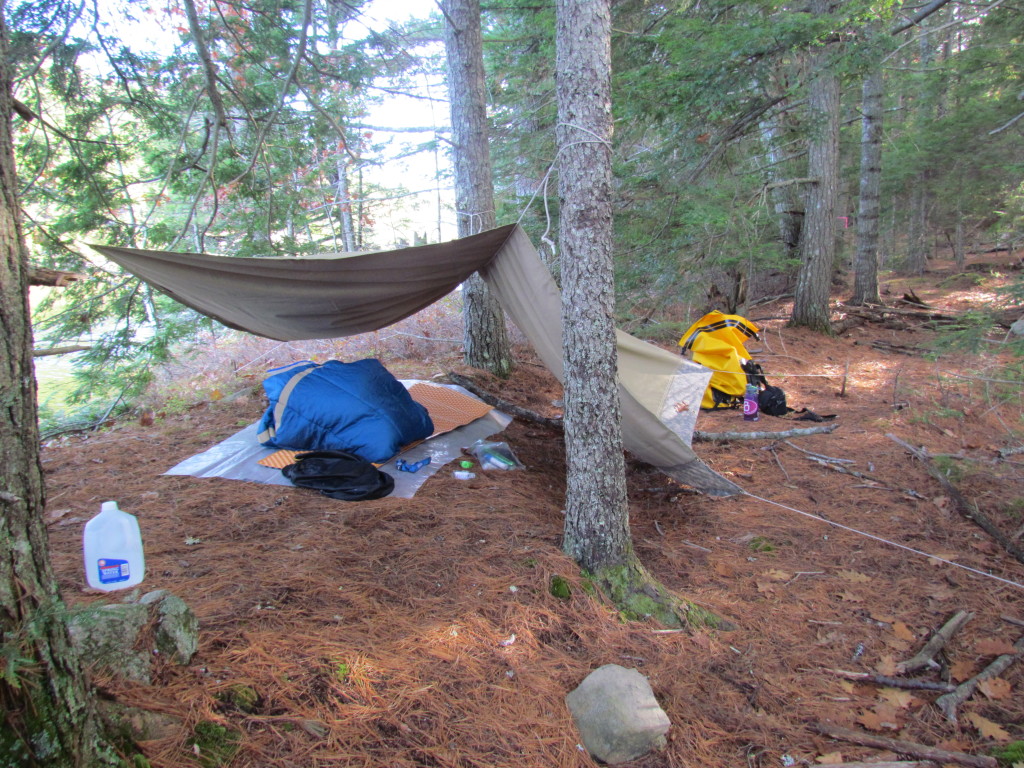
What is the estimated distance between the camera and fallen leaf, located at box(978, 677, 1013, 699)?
73.2 inches

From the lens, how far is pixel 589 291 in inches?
87.4

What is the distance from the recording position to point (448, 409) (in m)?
4.26

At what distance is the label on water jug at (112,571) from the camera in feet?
6.45

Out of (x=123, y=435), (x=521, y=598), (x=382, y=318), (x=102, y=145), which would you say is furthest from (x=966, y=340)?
(x=123, y=435)

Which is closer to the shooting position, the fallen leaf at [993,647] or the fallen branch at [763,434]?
the fallen leaf at [993,647]

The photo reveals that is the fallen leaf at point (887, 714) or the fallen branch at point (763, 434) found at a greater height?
the fallen branch at point (763, 434)

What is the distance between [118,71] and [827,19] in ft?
14.7

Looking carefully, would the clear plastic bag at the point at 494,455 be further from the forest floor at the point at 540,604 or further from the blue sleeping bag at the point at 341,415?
the blue sleeping bag at the point at 341,415

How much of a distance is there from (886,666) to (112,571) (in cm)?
280

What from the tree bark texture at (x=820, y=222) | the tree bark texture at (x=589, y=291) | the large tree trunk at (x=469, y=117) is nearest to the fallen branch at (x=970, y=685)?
the tree bark texture at (x=589, y=291)

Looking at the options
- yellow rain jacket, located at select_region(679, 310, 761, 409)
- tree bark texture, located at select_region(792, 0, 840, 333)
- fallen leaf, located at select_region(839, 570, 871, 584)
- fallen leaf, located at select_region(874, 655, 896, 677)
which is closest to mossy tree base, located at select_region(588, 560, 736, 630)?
fallen leaf, located at select_region(874, 655, 896, 677)

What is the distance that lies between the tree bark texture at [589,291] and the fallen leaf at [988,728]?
1181 mm

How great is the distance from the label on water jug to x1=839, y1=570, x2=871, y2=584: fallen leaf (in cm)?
295

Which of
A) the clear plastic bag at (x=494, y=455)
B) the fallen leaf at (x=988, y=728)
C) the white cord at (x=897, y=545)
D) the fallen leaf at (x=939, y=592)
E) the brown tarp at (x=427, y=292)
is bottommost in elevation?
the fallen leaf at (x=988, y=728)
